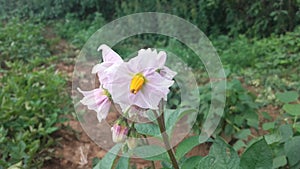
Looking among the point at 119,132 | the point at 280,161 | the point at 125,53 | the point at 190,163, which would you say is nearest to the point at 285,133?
the point at 280,161

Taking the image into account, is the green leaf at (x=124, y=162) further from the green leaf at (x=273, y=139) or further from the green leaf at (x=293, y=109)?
the green leaf at (x=293, y=109)

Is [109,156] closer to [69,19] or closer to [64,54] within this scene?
[64,54]

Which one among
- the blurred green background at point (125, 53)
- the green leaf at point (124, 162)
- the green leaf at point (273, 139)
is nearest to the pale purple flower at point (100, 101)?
the green leaf at point (124, 162)

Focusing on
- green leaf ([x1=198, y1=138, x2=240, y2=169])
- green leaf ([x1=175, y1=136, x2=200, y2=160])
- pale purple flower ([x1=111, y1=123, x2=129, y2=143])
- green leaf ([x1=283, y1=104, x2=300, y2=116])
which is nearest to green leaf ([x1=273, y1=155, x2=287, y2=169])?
green leaf ([x1=283, y1=104, x2=300, y2=116])

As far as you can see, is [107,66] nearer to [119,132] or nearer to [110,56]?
[110,56]

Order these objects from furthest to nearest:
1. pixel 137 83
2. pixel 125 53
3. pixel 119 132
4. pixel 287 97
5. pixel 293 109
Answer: pixel 125 53 < pixel 287 97 < pixel 293 109 < pixel 119 132 < pixel 137 83

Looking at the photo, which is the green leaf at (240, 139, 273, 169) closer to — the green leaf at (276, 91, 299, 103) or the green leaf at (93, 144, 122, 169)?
the green leaf at (93, 144, 122, 169)

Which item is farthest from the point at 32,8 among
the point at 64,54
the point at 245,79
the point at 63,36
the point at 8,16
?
the point at 245,79

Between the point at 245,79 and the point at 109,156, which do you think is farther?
the point at 245,79
